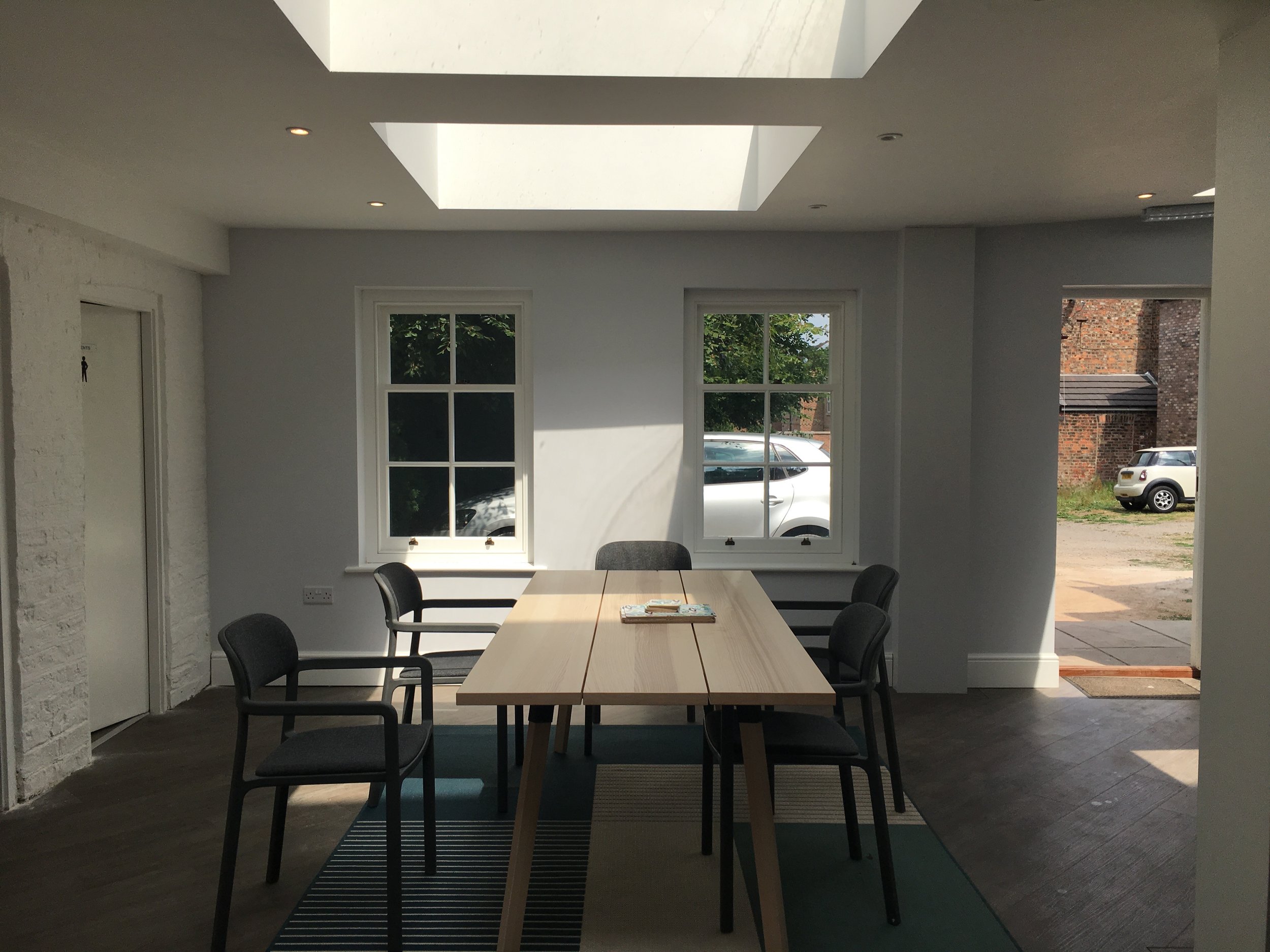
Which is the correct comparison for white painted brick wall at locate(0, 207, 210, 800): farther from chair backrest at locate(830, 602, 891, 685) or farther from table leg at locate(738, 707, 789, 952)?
chair backrest at locate(830, 602, 891, 685)

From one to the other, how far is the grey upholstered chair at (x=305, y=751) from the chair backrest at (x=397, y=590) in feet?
2.52

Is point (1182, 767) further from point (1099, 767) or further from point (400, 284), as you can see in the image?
point (400, 284)

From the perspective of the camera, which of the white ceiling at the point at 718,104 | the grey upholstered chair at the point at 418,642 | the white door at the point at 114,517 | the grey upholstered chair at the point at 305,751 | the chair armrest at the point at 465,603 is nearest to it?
the white ceiling at the point at 718,104

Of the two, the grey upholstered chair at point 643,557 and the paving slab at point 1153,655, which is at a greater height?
the grey upholstered chair at point 643,557

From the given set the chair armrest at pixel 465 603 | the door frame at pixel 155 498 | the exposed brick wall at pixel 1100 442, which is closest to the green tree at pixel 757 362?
the chair armrest at pixel 465 603

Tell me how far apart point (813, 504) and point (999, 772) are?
2.08m

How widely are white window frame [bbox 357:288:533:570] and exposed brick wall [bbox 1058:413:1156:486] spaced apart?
46.8ft

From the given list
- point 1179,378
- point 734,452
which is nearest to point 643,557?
point 734,452

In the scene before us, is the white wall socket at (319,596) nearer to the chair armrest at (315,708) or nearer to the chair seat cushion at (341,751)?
the chair seat cushion at (341,751)

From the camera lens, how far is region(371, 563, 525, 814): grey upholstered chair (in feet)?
12.2

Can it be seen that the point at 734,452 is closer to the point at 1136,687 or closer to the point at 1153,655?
the point at 1136,687

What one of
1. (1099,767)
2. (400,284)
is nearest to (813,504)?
(1099,767)

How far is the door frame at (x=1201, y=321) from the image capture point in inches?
213

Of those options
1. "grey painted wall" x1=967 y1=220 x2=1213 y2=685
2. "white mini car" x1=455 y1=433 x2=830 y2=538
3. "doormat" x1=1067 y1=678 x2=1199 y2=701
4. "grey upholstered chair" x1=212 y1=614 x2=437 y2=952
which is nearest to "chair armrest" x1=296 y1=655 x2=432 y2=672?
"grey upholstered chair" x1=212 y1=614 x2=437 y2=952
